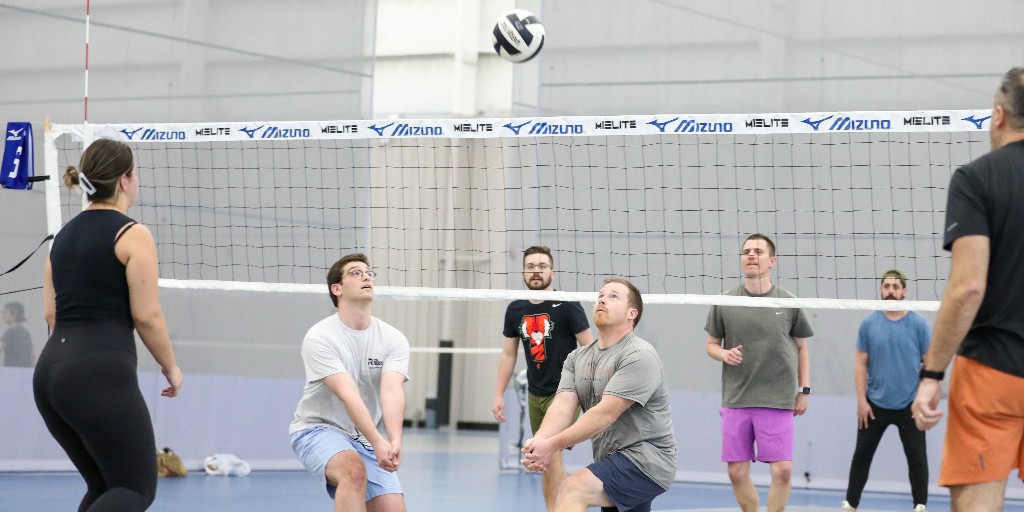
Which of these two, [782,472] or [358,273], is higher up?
[358,273]

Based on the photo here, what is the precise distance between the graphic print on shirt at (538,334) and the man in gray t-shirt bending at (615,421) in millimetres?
1920

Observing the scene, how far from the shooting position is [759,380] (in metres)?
7.20

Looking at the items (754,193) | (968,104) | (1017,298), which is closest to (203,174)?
(754,193)

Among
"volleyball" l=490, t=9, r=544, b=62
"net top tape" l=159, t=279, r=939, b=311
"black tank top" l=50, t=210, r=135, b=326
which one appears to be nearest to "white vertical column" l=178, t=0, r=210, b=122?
"volleyball" l=490, t=9, r=544, b=62

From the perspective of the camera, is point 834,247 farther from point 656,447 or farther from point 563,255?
point 656,447

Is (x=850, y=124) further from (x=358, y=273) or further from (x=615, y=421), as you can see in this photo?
(x=358, y=273)

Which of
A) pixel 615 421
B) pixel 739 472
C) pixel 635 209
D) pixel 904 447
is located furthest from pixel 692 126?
pixel 635 209

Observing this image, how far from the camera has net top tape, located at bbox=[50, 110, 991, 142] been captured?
6590mm

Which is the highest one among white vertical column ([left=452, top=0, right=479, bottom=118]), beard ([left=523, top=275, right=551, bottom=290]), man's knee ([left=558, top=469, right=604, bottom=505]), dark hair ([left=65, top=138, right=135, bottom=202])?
white vertical column ([left=452, top=0, right=479, bottom=118])

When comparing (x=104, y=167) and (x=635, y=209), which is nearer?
(x=104, y=167)

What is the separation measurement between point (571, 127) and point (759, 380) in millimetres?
1869

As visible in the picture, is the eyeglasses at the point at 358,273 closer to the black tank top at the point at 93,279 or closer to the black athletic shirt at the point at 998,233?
the black tank top at the point at 93,279

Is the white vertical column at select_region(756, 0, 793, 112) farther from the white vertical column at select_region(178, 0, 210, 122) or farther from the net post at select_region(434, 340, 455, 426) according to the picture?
the net post at select_region(434, 340, 455, 426)

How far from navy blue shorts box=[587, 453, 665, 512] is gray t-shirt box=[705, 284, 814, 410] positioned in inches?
82.5
